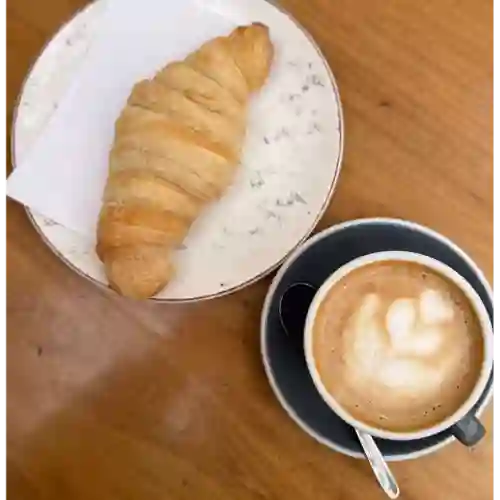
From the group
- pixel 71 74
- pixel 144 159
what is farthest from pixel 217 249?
pixel 71 74

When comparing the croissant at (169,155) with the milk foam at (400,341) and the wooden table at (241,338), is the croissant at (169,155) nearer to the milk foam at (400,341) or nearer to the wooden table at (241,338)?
the wooden table at (241,338)

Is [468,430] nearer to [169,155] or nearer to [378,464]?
[378,464]

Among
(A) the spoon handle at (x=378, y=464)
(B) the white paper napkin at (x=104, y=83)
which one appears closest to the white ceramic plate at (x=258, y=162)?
(B) the white paper napkin at (x=104, y=83)

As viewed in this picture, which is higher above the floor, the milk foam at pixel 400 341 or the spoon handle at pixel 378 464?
the milk foam at pixel 400 341

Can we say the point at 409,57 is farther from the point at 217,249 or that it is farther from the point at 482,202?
the point at 217,249

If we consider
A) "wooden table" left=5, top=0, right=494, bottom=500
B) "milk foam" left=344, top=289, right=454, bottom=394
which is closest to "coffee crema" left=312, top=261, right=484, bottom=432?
"milk foam" left=344, top=289, right=454, bottom=394

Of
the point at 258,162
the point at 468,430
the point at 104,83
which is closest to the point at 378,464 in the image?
the point at 468,430
